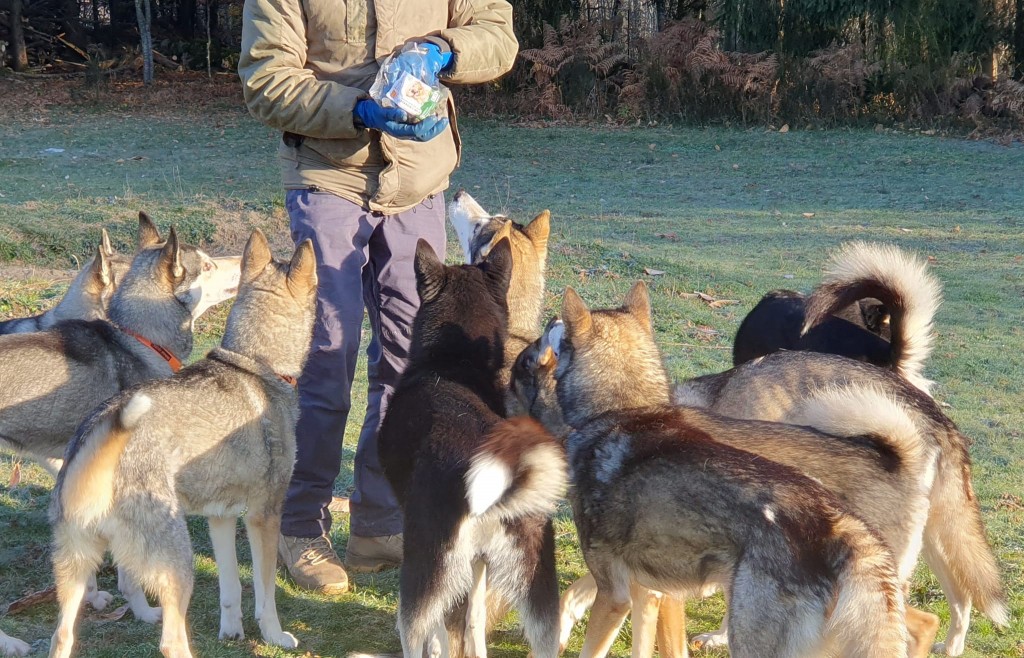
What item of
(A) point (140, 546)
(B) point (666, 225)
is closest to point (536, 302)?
(A) point (140, 546)

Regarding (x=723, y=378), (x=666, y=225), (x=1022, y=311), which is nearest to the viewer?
(x=723, y=378)

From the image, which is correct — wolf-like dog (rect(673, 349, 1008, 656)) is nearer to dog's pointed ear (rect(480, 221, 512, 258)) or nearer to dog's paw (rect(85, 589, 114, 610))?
dog's pointed ear (rect(480, 221, 512, 258))

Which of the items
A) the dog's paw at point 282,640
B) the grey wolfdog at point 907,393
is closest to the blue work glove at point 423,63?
the grey wolfdog at point 907,393

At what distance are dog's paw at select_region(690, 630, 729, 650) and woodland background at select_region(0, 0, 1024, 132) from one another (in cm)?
1826

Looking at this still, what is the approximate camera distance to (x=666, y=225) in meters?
14.0

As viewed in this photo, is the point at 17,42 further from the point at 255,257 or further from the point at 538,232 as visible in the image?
the point at 255,257

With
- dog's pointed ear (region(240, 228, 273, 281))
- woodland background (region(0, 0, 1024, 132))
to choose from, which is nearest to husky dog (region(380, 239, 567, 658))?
dog's pointed ear (region(240, 228, 273, 281))

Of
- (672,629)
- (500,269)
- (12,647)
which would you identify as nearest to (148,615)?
(12,647)

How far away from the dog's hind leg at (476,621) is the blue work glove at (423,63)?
2.22 meters

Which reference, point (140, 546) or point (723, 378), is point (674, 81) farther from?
point (140, 546)

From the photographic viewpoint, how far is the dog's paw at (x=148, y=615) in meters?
4.69

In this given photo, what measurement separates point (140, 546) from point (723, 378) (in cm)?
276

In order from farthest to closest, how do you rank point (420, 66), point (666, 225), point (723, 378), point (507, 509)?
point (666, 225) → point (723, 378) → point (420, 66) → point (507, 509)

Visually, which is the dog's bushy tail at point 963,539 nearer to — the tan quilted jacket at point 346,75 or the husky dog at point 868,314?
the husky dog at point 868,314
